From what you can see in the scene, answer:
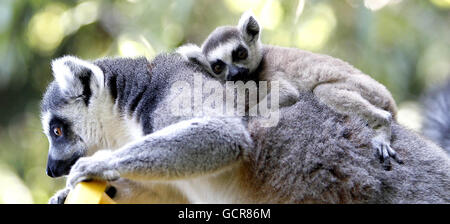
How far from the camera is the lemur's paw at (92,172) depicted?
7.06ft

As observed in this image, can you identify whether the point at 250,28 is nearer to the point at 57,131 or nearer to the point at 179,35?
the point at 57,131

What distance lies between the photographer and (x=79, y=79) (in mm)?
2732

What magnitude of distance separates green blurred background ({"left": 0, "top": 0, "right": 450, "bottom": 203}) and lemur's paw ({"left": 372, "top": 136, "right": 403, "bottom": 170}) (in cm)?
294

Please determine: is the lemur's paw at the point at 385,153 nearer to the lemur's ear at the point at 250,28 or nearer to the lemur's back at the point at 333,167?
the lemur's back at the point at 333,167

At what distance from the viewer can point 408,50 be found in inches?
251

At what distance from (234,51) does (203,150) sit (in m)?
1.05

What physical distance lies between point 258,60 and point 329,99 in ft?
2.04

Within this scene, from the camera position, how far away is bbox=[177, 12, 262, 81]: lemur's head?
311cm

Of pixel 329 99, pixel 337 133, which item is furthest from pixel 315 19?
pixel 337 133

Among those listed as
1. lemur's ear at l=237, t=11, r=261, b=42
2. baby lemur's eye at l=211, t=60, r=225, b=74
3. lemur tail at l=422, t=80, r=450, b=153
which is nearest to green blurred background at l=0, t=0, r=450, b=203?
lemur tail at l=422, t=80, r=450, b=153

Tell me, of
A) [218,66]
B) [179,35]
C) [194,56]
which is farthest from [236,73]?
[179,35]

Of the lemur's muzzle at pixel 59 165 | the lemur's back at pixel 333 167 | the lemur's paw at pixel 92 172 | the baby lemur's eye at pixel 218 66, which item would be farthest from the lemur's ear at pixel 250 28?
the lemur's paw at pixel 92 172

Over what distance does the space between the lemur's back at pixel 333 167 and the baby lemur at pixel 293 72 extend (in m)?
0.17

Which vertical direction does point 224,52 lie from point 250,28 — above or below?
below
